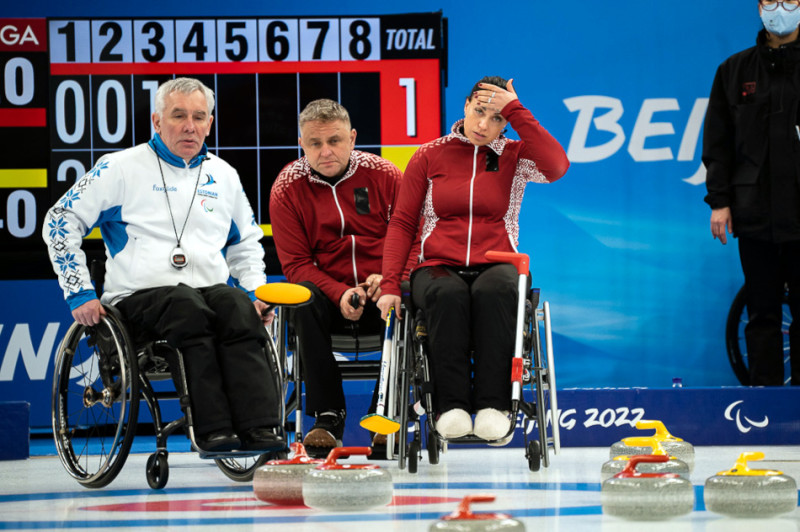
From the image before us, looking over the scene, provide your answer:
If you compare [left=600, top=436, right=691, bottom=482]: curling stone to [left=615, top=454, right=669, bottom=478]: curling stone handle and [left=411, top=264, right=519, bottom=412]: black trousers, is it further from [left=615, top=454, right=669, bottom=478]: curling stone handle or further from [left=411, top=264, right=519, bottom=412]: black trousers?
[left=411, top=264, right=519, bottom=412]: black trousers

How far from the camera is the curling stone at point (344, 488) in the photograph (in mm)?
2033

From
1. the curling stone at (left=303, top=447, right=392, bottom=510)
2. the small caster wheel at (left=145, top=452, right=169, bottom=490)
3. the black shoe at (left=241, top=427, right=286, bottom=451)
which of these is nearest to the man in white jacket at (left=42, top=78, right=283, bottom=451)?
the black shoe at (left=241, top=427, right=286, bottom=451)

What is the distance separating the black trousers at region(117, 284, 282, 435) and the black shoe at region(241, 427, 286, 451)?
2 centimetres

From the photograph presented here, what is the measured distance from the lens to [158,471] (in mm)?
2676

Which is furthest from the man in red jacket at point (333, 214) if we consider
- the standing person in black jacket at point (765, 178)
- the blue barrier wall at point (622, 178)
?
the blue barrier wall at point (622, 178)

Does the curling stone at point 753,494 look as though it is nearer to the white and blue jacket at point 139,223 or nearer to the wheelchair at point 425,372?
the wheelchair at point 425,372

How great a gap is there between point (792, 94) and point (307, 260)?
2004 mm

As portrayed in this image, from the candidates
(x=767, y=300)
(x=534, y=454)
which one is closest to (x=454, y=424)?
(x=534, y=454)

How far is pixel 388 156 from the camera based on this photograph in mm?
4895

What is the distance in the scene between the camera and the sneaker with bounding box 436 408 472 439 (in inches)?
107

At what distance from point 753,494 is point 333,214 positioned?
71.7 inches

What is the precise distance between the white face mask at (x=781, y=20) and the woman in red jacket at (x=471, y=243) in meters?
1.53

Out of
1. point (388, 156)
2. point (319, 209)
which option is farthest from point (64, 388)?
point (388, 156)

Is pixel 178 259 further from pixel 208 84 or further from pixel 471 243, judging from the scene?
pixel 208 84
